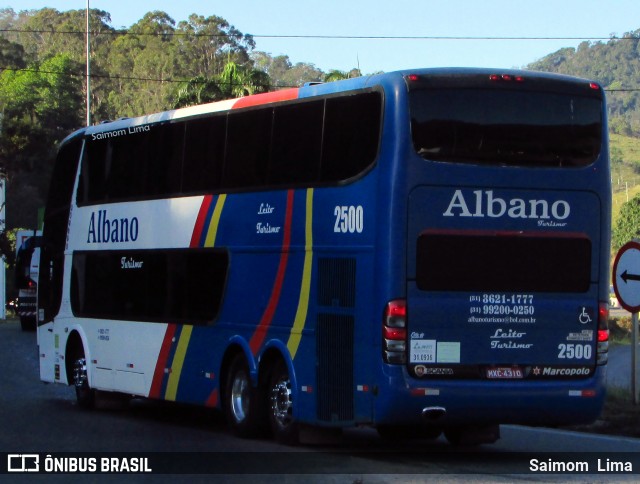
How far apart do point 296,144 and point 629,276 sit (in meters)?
6.06

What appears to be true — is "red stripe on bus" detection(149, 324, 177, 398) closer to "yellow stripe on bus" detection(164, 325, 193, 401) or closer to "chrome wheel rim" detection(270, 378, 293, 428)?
"yellow stripe on bus" detection(164, 325, 193, 401)

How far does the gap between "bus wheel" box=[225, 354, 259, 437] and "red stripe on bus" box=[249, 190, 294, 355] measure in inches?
17.4

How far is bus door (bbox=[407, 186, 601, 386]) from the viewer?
12523 mm

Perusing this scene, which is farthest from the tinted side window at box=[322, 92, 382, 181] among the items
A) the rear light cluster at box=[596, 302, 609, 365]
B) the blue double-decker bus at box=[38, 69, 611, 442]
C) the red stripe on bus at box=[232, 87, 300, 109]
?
the rear light cluster at box=[596, 302, 609, 365]

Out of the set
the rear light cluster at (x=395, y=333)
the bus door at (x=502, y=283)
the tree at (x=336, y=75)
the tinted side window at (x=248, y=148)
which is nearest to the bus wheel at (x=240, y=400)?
the tinted side window at (x=248, y=148)

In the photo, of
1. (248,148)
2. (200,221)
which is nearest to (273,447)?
(200,221)

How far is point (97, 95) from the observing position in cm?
12512

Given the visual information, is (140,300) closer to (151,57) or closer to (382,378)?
(382,378)

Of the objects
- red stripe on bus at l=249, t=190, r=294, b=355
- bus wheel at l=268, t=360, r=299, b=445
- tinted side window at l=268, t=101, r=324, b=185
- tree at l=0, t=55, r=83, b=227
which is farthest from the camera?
tree at l=0, t=55, r=83, b=227

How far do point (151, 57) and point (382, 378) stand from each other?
111m

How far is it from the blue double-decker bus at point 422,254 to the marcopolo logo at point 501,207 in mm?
16

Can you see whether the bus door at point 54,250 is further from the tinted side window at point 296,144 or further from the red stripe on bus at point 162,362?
the tinted side window at point 296,144

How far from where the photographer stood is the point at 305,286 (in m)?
13.9

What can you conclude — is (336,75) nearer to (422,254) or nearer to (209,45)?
(422,254)
